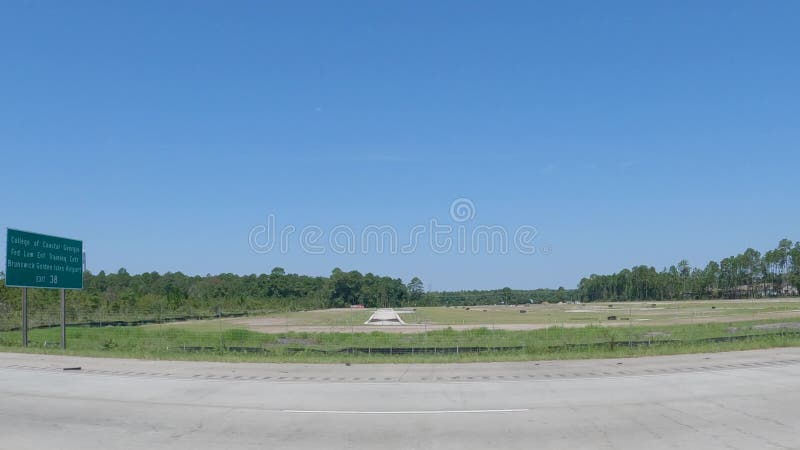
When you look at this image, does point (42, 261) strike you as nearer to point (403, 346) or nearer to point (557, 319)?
point (403, 346)

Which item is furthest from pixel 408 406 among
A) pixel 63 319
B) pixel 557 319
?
pixel 557 319

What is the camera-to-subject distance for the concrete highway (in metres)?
11.8

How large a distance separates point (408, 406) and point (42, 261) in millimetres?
24742

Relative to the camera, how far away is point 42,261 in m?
32.4

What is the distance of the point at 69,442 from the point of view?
11562mm

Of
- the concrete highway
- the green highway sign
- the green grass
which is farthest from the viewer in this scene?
the green highway sign

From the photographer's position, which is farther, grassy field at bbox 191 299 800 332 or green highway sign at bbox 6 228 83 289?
grassy field at bbox 191 299 800 332

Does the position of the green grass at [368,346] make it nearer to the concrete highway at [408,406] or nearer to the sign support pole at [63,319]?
the sign support pole at [63,319]

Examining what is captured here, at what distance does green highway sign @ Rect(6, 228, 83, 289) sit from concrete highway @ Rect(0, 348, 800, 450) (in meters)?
8.60

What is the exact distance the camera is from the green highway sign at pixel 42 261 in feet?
102

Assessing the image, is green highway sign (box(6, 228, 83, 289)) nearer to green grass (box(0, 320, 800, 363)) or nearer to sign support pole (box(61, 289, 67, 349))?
sign support pole (box(61, 289, 67, 349))

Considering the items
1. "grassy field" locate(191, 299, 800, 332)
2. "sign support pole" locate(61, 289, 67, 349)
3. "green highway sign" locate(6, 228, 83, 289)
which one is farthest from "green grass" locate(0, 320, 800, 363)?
"grassy field" locate(191, 299, 800, 332)

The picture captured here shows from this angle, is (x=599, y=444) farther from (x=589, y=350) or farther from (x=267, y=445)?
(x=589, y=350)

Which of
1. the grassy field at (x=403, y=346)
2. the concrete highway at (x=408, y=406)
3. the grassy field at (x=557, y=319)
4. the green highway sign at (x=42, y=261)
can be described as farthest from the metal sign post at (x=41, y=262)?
the grassy field at (x=557, y=319)
